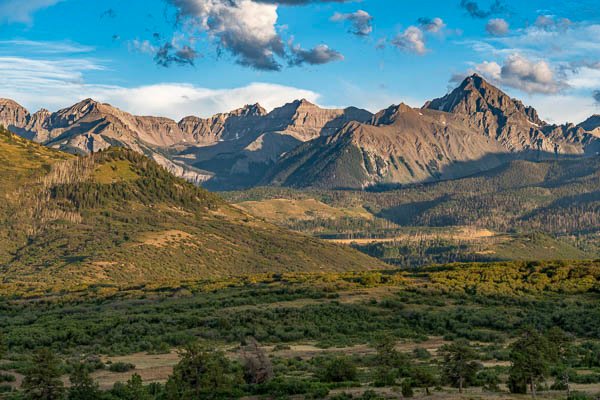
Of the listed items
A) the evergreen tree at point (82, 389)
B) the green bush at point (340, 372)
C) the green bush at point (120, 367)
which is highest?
the green bush at point (340, 372)

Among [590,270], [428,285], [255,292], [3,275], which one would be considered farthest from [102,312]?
[3,275]

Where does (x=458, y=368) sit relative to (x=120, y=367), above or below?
above

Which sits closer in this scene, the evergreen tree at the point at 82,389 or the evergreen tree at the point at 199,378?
the evergreen tree at the point at 82,389

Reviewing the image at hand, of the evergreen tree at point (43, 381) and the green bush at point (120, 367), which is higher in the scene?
the evergreen tree at point (43, 381)

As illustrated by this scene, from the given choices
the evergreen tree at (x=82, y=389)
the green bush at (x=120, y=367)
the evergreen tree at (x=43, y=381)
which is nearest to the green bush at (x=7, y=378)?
the green bush at (x=120, y=367)

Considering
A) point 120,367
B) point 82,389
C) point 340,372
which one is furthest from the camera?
point 120,367

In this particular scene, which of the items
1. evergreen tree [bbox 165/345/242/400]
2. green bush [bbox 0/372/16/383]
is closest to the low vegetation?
evergreen tree [bbox 165/345/242/400]

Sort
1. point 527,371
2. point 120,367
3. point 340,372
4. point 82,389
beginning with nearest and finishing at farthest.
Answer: point 527,371
point 82,389
point 340,372
point 120,367

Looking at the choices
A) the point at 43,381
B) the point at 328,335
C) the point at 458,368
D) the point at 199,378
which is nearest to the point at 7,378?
the point at 43,381

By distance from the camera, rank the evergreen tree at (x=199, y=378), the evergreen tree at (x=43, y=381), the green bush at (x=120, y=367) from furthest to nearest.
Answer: the green bush at (x=120, y=367)
the evergreen tree at (x=199, y=378)
the evergreen tree at (x=43, y=381)

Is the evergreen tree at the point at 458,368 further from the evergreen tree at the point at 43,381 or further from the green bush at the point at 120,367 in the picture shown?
the green bush at the point at 120,367

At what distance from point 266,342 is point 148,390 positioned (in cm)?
3466

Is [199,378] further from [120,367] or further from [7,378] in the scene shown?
[7,378]

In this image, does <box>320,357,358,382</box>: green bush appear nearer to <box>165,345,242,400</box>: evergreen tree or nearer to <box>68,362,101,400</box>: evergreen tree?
<box>165,345,242,400</box>: evergreen tree
